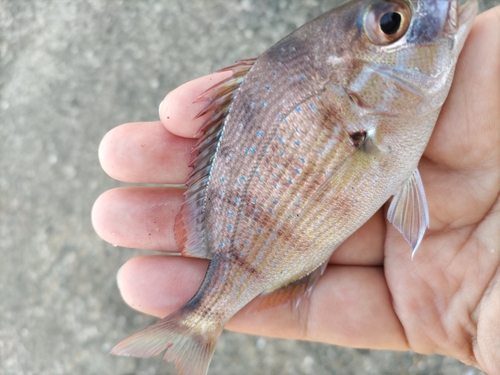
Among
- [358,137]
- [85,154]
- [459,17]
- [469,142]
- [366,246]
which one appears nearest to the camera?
[459,17]

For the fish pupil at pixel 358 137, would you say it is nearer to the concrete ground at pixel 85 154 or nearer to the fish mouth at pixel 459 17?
the fish mouth at pixel 459 17

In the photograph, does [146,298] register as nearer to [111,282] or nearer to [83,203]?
[111,282]

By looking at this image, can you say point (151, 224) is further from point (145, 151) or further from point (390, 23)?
point (390, 23)

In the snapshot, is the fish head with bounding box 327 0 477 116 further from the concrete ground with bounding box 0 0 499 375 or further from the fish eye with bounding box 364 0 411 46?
the concrete ground with bounding box 0 0 499 375

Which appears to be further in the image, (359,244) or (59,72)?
(59,72)

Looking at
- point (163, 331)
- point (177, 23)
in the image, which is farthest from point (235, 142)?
point (177, 23)

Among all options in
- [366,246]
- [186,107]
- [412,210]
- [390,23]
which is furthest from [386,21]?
[366,246]
